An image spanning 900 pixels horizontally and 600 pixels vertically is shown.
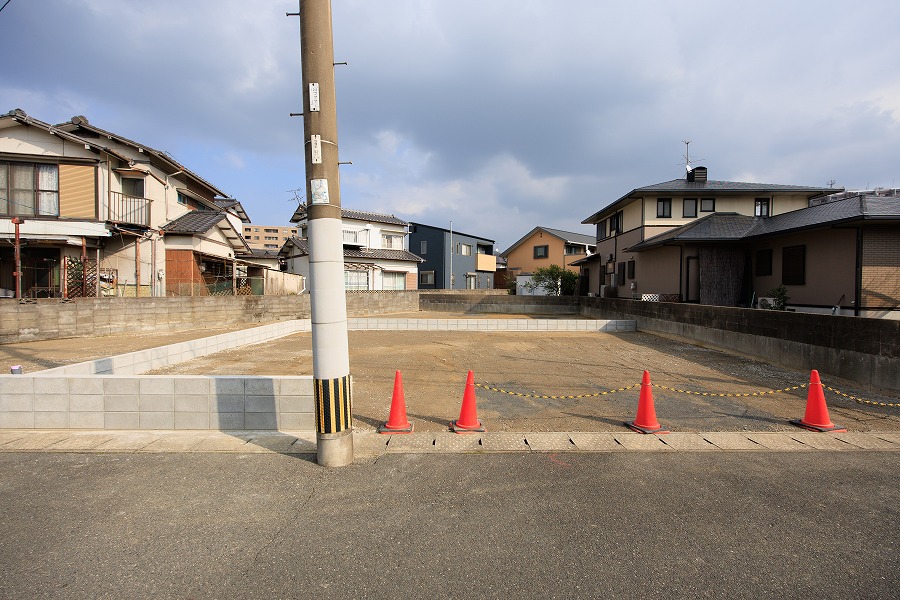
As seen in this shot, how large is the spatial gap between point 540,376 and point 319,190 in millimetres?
5862

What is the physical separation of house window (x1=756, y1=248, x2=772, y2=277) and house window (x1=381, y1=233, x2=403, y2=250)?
25027 mm

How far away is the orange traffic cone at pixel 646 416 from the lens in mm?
5004

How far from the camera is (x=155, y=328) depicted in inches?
526

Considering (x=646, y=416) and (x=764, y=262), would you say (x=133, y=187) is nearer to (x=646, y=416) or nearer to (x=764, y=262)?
(x=646, y=416)

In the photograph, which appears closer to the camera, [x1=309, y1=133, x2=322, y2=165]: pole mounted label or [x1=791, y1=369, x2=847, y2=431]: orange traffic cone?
[x1=309, y1=133, x2=322, y2=165]: pole mounted label

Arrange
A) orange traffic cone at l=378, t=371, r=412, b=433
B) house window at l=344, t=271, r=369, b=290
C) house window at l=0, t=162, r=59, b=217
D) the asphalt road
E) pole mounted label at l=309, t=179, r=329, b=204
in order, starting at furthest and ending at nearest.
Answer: house window at l=344, t=271, r=369, b=290, house window at l=0, t=162, r=59, b=217, orange traffic cone at l=378, t=371, r=412, b=433, pole mounted label at l=309, t=179, r=329, b=204, the asphalt road

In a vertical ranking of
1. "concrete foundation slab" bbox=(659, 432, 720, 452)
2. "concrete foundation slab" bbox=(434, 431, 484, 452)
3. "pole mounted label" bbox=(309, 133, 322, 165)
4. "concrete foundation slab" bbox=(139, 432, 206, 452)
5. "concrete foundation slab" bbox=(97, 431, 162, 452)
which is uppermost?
"pole mounted label" bbox=(309, 133, 322, 165)

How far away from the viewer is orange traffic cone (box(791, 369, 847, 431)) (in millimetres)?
5090

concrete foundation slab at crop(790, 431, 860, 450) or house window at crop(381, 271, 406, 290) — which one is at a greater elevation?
house window at crop(381, 271, 406, 290)

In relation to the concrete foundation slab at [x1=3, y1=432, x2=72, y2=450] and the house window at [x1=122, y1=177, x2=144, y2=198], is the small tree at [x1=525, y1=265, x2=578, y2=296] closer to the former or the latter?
the house window at [x1=122, y1=177, x2=144, y2=198]

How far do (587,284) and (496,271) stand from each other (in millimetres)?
17359

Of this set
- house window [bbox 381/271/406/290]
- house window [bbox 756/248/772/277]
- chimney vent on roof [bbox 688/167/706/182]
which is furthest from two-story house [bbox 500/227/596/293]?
house window [bbox 756/248/772/277]

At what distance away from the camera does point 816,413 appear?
518 cm

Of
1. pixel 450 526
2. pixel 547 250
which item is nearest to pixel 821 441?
pixel 450 526
